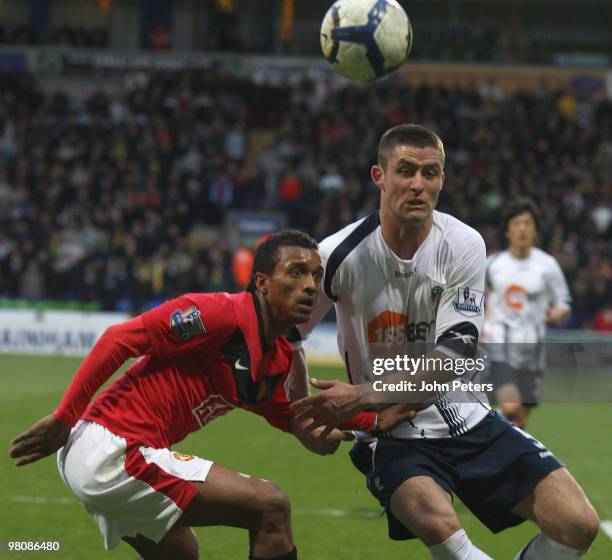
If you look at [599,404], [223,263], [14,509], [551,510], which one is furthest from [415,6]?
[551,510]

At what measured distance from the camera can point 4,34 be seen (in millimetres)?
29656

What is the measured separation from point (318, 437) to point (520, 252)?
5.05 meters

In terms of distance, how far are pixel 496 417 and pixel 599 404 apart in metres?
11.8

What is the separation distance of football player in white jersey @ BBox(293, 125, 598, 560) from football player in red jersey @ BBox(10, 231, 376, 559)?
11.8 inches

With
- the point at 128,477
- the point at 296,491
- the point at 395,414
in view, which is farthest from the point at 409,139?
the point at 296,491

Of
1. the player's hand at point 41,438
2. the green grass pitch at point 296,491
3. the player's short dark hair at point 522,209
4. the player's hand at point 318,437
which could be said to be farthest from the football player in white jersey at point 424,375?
the player's short dark hair at point 522,209

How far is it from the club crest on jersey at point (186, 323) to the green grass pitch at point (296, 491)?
7.81 feet

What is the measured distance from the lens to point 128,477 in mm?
4316

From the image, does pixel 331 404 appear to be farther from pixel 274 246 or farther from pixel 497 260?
pixel 497 260

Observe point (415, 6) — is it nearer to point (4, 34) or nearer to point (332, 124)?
point (332, 124)

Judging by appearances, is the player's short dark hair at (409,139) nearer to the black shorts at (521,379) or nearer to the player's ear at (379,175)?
the player's ear at (379,175)

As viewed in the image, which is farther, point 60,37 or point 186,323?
point 60,37

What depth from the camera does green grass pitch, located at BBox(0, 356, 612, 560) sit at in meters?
6.57

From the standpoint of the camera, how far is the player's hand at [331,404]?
14.8 feet
